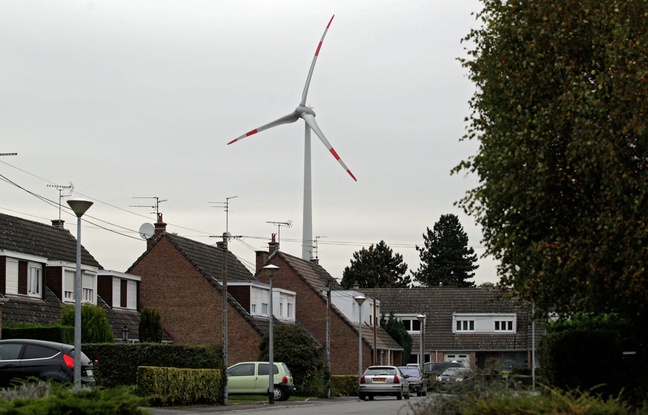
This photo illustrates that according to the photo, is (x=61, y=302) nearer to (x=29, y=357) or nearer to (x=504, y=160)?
(x=29, y=357)

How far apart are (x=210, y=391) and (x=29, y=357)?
9791mm

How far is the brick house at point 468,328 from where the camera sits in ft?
285

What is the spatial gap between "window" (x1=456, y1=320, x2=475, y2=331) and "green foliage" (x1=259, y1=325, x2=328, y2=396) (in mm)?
36171

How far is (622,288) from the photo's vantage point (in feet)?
72.3

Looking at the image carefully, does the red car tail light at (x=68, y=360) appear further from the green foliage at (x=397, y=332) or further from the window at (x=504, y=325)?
the window at (x=504, y=325)

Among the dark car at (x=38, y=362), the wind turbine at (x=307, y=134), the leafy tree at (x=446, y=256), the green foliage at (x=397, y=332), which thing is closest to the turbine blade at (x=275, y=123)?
the wind turbine at (x=307, y=134)

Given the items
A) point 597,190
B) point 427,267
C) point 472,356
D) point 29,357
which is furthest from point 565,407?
point 427,267

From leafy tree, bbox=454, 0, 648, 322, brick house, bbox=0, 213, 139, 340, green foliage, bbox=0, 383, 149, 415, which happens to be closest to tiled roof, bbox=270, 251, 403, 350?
brick house, bbox=0, 213, 139, 340

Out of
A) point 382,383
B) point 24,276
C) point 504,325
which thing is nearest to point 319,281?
point 504,325

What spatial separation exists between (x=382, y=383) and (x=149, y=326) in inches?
415

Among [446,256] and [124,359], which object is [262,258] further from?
[446,256]

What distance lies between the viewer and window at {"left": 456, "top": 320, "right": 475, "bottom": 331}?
294ft

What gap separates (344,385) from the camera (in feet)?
182

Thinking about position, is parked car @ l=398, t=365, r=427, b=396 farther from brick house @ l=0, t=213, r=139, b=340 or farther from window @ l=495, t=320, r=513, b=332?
window @ l=495, t=320, r=513, b=332
